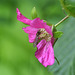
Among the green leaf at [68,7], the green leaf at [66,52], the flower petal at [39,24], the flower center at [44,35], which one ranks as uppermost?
the green leaf at [68,7]

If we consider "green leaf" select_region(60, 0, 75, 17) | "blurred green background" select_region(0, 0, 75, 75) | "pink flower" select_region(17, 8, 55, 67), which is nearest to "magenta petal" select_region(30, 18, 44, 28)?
"pink flower" select_region(17, 8, 55, 67)

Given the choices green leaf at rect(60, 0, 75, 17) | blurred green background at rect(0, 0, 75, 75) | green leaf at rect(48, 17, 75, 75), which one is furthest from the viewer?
blurred green background at rect(0, 0, 75, 75)

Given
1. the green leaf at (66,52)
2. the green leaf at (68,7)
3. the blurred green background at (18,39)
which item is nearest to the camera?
the green leaf at (68,7)

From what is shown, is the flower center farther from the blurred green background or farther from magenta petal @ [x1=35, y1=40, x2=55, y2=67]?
the blurred green background

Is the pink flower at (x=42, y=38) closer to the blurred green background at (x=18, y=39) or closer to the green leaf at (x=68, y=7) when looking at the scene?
the green leaf at (x=68, y=7)

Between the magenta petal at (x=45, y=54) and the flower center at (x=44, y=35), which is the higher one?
the flower center at (x=44, y=35)

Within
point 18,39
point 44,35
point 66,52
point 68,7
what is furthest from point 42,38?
point 18,39

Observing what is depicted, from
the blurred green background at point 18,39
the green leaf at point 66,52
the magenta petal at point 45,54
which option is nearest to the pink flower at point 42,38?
the magenta petal at point 45,54

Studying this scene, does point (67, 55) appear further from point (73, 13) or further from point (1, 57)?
point (1, 57)
